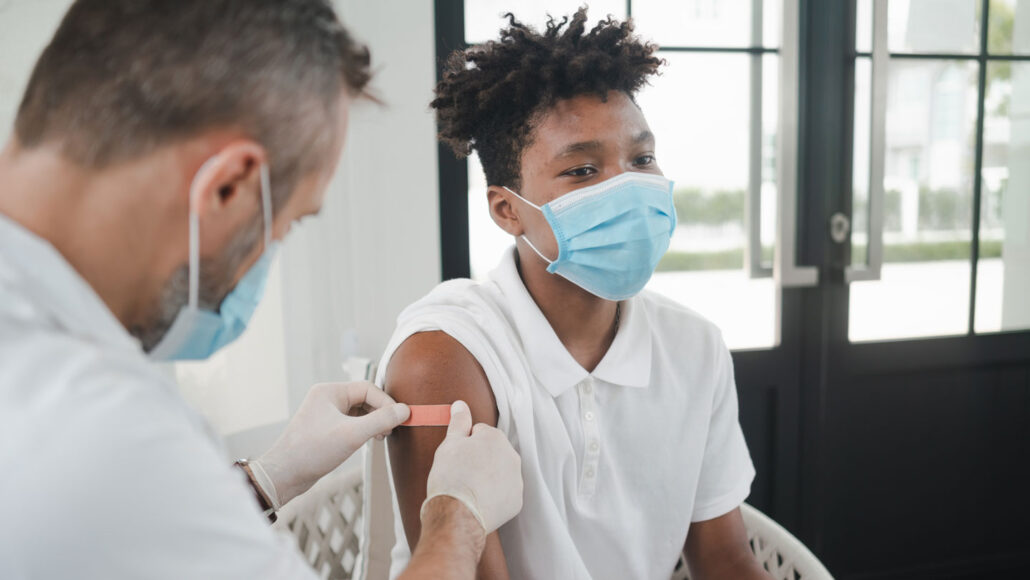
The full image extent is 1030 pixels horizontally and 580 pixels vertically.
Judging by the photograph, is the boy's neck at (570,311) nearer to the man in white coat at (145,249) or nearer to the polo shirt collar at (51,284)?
the man in white coat at (145,249)

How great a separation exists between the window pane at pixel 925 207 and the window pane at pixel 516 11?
2.75 feet

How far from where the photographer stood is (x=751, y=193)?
2.04 m

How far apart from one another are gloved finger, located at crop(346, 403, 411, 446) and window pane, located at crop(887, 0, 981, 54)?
5.73 feet

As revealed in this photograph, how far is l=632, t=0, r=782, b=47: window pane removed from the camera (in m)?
1.95

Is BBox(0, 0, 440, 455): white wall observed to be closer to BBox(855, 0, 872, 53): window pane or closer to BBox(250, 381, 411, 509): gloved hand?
BBox(250, 381, 411, 509): gloved hand

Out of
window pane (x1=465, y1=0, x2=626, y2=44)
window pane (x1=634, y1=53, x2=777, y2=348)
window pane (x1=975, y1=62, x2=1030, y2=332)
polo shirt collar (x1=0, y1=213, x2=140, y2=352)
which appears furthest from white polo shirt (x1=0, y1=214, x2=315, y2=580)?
window pane (x1=975, y1=62, x2=1030, y2=332)

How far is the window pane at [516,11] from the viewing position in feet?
6.16

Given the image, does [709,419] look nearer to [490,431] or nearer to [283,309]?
[490,431]

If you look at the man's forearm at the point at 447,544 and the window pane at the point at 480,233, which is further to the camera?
the window pane at the point at 480,233

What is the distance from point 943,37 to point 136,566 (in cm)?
234

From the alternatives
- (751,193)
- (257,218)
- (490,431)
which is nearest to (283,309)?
(490,431)

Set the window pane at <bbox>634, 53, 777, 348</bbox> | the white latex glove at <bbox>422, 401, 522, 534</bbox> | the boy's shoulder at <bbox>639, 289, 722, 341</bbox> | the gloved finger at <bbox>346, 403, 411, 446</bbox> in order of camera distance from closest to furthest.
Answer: the white latex glove at <bbox>422, 401, 522, 534</bbox>, the gloved finger at <bbox>346, 403, 411, 446</bbox>, the boy's shoulder at <bbox>639, 289, 722, 341</bbox>, the window pane at <bbox>634, 53, 777, 348</bbox>

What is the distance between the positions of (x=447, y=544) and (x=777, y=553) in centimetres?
76

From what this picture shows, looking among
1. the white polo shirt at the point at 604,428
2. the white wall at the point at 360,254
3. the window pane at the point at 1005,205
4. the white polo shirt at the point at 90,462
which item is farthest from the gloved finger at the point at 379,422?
the window pane at the point at 1005,205
